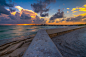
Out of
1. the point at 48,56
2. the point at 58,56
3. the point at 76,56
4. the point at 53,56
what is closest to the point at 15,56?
the point at 48,56

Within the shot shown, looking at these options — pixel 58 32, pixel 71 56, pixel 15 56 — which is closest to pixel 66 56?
pixel 71 56

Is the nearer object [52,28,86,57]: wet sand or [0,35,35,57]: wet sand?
[52,28,86,57]: wet sand

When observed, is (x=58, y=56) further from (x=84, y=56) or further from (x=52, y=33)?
(x=52, y=33)

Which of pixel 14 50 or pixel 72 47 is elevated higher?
pixel 72 47

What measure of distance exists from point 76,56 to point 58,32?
540cm

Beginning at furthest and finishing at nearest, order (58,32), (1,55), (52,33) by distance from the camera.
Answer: (58,32) → (52,33) → (1,55)

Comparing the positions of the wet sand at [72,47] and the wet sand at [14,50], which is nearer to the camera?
the wet sand at [72,47]

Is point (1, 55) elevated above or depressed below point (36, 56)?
below

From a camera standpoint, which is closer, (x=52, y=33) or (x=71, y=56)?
(x=71, y=56)

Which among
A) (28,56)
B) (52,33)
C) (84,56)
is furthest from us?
(52,33)

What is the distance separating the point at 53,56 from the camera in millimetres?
1292

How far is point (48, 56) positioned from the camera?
1290 mm

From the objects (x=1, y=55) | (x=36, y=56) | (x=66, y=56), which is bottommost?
(x=1, y=55)

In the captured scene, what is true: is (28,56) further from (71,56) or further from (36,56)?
(71,56)
